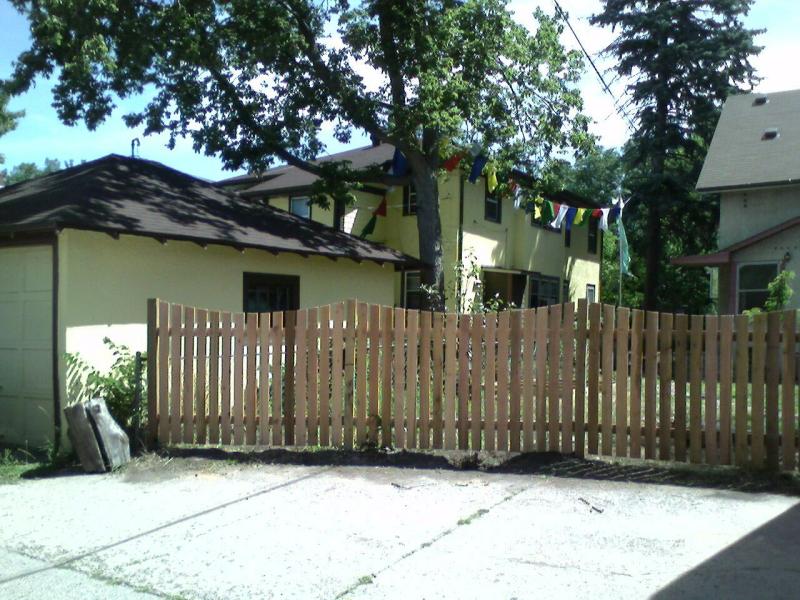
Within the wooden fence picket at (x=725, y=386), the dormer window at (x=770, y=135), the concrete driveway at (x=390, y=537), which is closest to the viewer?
the concrete driveway at (x=390, y=537)

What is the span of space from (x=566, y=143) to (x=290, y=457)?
1099 centimetres

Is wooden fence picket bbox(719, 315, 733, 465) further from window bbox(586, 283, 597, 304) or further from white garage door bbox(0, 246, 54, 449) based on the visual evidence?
window bbox(586, 283, 597, 304)

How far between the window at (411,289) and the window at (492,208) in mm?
2624

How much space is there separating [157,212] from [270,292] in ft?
7.61

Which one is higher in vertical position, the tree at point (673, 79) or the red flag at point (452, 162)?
the tree at point (673, 79)

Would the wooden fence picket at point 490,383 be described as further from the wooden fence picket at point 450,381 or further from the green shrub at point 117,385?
the green shrub at point 117,385

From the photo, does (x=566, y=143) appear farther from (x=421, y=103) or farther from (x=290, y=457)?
(x=290, y=457)

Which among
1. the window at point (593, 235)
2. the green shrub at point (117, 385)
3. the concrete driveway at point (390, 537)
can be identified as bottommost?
the concrete driveway at point (390, 537)

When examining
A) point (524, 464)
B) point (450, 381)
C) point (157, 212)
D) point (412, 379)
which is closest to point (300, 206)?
point (157, 212)

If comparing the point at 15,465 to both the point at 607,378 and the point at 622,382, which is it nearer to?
the point at 607,378

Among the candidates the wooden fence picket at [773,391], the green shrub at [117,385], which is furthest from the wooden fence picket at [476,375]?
the green shrub at [117,385]

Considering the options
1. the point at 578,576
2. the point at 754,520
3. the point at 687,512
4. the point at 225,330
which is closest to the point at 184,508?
the point at 225,330

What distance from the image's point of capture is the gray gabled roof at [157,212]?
951 cm

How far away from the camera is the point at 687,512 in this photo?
600 cm
